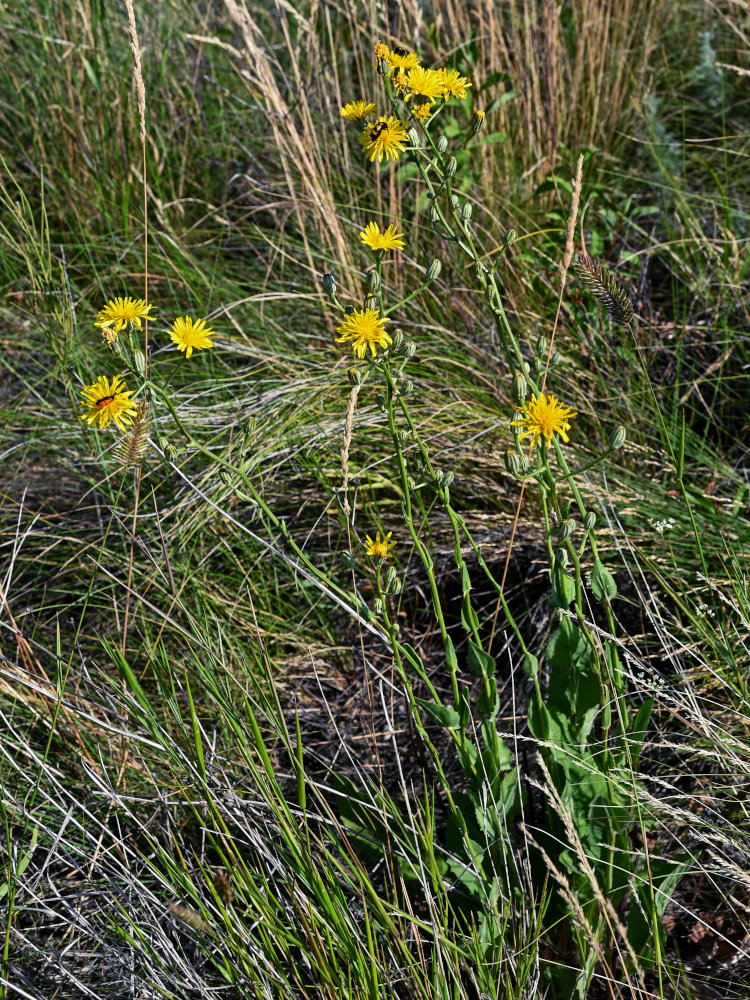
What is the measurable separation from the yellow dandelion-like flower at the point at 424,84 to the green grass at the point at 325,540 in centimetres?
49

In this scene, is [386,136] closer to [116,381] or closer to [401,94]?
[401,94]

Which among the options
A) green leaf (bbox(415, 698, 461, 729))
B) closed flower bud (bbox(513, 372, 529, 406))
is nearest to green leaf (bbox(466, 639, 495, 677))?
green leaf (bbox(415, 698, 461, 729))

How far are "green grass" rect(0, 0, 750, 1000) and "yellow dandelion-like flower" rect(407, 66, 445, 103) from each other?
49 cm

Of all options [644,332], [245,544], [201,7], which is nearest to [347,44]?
[201,7]

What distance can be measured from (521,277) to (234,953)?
1706mm

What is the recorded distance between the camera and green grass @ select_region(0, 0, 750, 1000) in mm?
1176

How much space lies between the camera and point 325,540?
2.03 m

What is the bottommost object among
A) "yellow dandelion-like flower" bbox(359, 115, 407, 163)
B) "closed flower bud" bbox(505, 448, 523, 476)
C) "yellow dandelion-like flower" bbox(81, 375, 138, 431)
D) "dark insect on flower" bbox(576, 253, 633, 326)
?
"closed flower bud" bbox(505, 448, 523, 476)

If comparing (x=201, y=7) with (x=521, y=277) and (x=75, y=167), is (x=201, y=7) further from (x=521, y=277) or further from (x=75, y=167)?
(x=521, y=277)

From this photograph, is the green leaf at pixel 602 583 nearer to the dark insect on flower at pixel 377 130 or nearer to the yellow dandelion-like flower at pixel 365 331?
the yellow dandelion-like flower at pixel 365 331

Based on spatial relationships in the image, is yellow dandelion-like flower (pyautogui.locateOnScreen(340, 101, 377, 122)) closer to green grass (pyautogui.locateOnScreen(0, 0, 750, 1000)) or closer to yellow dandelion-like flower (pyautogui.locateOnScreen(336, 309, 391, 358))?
yellow dandelion-like flower (pyautogui.locateOnScreen(336, 309, 391, 358))

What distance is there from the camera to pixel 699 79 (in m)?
2.87

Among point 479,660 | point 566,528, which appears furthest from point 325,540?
point 566,528

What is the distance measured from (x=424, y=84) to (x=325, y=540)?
1.08 meters
